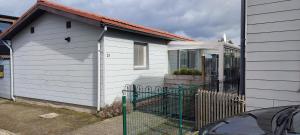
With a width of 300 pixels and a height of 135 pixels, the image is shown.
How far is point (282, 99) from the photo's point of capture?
4258 mm

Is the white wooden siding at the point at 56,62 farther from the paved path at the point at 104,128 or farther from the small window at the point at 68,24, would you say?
the paved path at the point at 104,128

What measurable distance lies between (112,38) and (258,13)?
4.52 meters

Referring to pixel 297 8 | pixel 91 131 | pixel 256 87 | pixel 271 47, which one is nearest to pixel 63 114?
pixel 91 131

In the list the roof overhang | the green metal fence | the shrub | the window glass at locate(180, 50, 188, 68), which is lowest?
the green metal fence

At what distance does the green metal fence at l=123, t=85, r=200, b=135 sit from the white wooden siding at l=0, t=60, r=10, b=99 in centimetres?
630

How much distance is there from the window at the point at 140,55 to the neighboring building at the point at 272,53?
4.86 m

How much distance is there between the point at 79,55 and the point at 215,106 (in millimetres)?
4930

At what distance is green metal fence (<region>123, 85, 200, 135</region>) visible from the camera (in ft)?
18.0

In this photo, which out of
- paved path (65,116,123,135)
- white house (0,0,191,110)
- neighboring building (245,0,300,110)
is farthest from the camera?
white house (0,0,191,110)

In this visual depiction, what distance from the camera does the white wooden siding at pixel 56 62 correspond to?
756 cm

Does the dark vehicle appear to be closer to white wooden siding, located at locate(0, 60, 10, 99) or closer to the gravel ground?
the gravel ground

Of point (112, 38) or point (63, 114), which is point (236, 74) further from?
point (63, 114)

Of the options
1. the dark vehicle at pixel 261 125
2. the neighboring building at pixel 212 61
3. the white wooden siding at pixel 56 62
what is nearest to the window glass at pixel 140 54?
the neighboring building at pixel 212 61

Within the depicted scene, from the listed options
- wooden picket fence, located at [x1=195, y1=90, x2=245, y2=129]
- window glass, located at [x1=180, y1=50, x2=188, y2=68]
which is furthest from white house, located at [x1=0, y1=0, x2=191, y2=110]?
wooden picket fence, located at [x1=195, y1=90, x2=245, y2=129]
